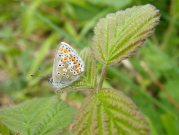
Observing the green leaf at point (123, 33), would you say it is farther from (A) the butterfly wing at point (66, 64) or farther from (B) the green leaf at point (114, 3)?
(B) the green leaf at point (114, 3)

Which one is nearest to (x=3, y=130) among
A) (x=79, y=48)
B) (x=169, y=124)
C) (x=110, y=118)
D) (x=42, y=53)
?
(x=110, y=118)

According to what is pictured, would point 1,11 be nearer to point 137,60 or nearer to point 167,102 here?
point 137,60

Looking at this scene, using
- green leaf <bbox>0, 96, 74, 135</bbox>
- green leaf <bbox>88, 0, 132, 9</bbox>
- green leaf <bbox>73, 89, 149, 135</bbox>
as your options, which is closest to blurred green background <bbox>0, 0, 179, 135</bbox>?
green leaf <bbox>88, 0, 132, 9</bbox>

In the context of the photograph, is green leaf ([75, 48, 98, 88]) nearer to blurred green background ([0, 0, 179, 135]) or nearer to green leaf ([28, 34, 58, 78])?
blurred green background ([0, 0, 179, 135])

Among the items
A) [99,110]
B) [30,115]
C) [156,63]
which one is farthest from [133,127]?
[156,63]

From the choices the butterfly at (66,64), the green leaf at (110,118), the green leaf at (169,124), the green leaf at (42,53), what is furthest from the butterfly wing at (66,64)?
the green leaf at (42,53)
